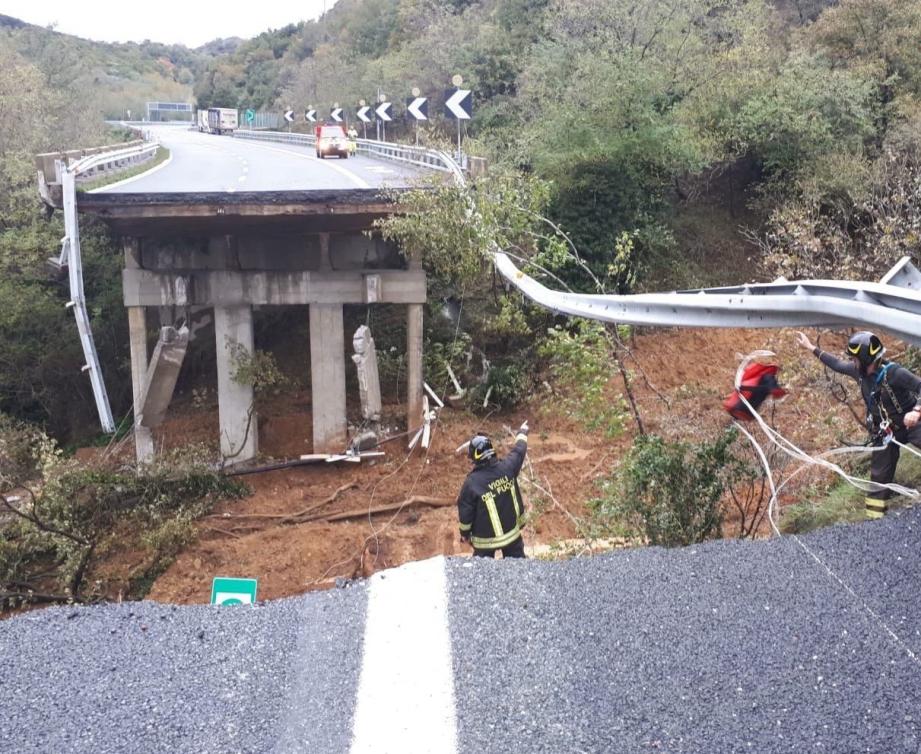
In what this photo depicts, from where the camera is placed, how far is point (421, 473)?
15930mm

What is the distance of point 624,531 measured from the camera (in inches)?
289

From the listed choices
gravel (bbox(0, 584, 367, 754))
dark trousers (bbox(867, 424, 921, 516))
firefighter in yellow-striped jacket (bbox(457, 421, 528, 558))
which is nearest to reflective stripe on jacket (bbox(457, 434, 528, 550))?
firefighter in yellow-striped jacket (bbox(457, 421, 528, 558))

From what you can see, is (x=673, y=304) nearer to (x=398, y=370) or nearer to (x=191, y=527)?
(x=191, y=527)

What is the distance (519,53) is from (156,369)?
25188 mm

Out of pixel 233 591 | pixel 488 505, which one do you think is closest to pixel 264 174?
pixel 488 505

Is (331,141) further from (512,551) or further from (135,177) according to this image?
(512,551)

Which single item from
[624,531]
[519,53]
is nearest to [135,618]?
[624,531]

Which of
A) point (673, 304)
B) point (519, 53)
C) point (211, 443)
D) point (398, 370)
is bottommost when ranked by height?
point (211, 443)

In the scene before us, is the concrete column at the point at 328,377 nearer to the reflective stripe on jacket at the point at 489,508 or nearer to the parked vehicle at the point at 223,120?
the reflective stripe on jacket at the point at 489,508

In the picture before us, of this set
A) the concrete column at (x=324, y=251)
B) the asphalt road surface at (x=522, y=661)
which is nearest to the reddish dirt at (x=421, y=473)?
the asphalt road surface at (x=522, y=661)

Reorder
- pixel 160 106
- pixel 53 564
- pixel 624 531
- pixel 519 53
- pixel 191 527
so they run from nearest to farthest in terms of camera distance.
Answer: pixel 624 531
pixel 53 564
pixel 191 527
pixel 519 53
pixel 160 106

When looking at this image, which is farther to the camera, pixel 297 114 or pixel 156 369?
pixel 297 114

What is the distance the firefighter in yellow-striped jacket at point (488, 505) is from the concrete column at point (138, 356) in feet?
36.2

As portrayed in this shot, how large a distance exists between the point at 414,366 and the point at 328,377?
1.82 metres
